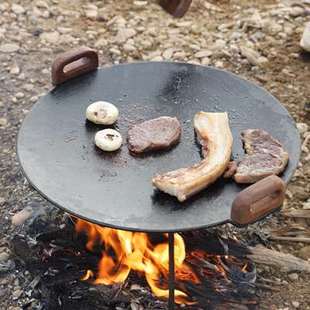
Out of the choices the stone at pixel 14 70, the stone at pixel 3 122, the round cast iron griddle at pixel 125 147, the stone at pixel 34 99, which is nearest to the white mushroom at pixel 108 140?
the round cast iron griddle at pixel 125 147

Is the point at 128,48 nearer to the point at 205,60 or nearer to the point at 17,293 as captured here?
the point at 205,60

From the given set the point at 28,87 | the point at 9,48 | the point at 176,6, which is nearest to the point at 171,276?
the point at 176,6

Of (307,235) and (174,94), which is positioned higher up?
(174,94)

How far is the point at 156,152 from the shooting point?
2771 millimetres

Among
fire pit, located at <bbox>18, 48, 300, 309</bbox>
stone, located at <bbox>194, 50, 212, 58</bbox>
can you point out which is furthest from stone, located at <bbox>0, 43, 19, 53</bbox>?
fire pit, located at <bbox>18, 48, 300, 309</bbox>

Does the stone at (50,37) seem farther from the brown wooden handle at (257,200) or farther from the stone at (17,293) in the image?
the brown wooden handle at (257,200)

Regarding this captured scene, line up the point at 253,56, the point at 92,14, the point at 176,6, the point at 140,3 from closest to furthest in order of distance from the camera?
the point at 176,6 → the point at 253,56 → the point at 92,14 → the point at 140,3

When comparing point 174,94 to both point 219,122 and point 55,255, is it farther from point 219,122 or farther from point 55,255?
point 55,255

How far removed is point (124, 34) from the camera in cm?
517

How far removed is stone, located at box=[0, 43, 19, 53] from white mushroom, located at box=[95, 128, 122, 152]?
8.15 ft

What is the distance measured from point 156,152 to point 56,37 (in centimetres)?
268

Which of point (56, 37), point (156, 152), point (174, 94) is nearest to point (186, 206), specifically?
point (156, 152)

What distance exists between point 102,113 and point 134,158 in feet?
0.94

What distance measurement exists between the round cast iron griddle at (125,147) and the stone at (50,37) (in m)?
1.94
